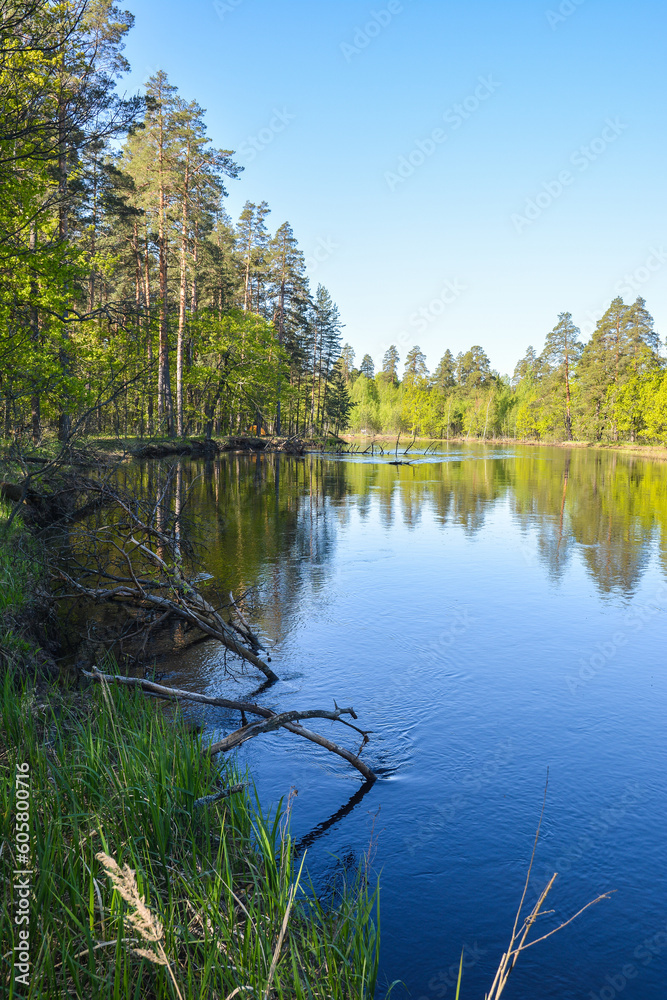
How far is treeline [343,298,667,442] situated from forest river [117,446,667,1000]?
65276 millimetres

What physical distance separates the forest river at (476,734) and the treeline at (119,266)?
4.47 meters

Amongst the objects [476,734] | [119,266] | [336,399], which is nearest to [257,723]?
[476,734]

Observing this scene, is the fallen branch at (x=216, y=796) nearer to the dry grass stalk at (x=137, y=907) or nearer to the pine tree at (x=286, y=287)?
the dry grass stalk at (x=137, y=907)

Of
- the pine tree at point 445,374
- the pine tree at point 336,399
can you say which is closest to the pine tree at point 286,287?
the pine tree at point 336,399

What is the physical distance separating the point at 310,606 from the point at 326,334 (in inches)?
2945

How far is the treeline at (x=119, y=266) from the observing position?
7.73 meters

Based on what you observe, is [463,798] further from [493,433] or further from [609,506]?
[493,433]

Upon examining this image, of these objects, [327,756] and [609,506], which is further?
[609,506]

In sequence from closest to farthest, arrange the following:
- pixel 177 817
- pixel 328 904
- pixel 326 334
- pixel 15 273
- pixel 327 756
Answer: pixel 177 817
pixel 328 904
pixel 327 756
pixel 15 273
pixel 326 334

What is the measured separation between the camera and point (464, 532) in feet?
70.7

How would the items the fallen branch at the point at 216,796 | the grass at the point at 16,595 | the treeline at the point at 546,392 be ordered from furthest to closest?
the treeline at the point at 546,392, the grass at the point at 16,595, the fallen branch at the point at 216,796

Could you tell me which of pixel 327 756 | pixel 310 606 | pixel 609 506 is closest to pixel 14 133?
pixel 327 756

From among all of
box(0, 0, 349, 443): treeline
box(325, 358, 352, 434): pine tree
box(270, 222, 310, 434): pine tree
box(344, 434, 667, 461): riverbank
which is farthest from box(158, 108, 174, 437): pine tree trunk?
box(325, 358, 352, 434): pine tree

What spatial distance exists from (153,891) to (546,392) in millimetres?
104777
